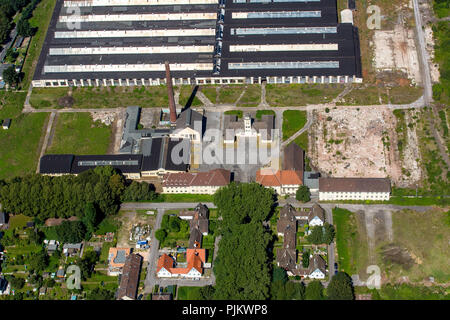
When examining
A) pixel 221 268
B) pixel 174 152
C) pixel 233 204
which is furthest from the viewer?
pixel 174 152

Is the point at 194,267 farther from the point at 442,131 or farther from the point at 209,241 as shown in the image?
the point at 442,131

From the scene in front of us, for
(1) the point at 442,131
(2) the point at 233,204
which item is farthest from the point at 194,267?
(1) the point at 442,131

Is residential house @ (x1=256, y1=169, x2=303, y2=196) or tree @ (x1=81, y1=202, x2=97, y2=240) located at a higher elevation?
residential house @ (x1=256, y1=169, x2=303, y2=196)

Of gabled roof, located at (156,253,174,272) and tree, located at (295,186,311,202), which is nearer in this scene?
gabled roof, located at (156,253,174,272)

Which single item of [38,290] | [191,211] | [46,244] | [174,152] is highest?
[174,152]

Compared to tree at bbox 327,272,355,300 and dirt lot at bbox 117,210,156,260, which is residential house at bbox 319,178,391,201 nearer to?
tree at bbox 327,272,355,300

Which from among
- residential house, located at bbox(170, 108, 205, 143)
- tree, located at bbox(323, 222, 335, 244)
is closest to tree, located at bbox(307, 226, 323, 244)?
tree, located at bbox(323, 222, 335, 244)
